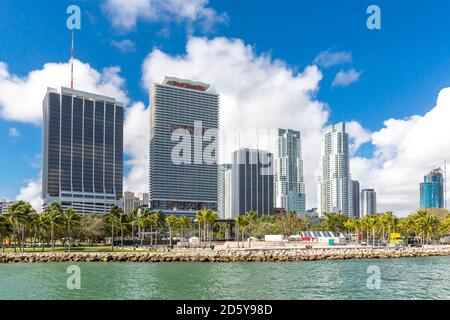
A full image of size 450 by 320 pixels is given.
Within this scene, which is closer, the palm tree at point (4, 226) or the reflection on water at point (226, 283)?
the reflection on water at point (226, 283)

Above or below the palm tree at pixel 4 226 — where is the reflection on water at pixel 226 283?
below

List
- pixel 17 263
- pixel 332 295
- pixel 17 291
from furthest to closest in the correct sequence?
pixel 17 263, pixel 17 291, pixel 332 295

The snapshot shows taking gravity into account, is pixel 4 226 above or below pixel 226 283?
above

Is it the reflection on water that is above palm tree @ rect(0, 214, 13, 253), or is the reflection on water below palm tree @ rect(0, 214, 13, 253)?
below

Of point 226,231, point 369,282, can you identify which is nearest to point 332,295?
point 369,282

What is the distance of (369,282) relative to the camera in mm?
43969

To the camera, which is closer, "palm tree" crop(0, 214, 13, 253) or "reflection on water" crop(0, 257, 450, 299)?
"reflection on water" crop(0, 257, 450, 299)

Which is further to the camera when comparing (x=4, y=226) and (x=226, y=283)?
(x=4, y=226)
